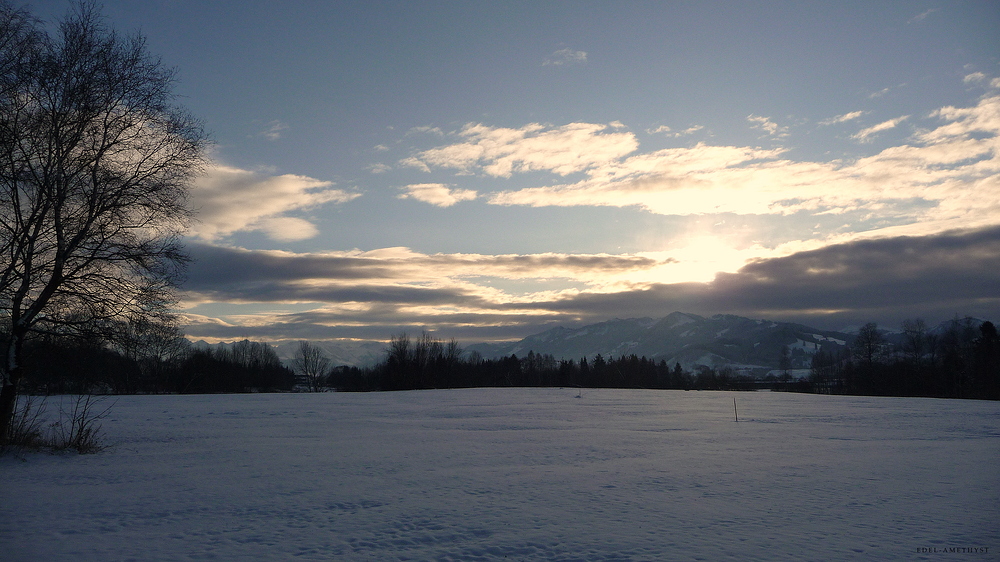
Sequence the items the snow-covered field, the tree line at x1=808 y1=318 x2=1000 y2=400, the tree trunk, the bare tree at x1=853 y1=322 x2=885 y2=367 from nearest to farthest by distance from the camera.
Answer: the snow-covered field, the tree trunk, the tree line at x1=808 y1=318 x2=1000 y2=400, the bare tree at x1=853 y1=322 x2=885 y2=367

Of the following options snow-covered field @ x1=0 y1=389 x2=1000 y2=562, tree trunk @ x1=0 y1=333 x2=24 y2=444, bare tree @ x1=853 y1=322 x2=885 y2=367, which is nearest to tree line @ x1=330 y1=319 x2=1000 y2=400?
bare tree @ x1=853 y1=322 x2=885 y2=367

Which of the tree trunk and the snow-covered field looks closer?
the snow-covered field

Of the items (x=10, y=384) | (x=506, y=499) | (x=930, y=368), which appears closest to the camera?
(x=506, y=499)

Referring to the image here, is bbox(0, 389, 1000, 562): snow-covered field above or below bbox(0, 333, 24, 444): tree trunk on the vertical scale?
below

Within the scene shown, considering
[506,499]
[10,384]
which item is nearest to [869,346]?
[506,499]

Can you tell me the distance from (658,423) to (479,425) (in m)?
9.25

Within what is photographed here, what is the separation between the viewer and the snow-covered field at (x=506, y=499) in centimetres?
802

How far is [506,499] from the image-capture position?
1096 centimetres

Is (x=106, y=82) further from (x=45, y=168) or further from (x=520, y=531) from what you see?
(x=520, y=531)

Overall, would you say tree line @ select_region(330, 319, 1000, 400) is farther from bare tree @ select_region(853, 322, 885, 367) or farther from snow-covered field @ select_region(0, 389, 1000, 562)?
snow-covered field @ select_region(0, 389, 1000, 562)

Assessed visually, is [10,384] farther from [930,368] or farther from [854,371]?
[854,371]

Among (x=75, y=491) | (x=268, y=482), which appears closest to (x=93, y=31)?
(x=75, y=491)

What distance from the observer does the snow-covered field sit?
8.02 m

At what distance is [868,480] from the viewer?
12852mm
